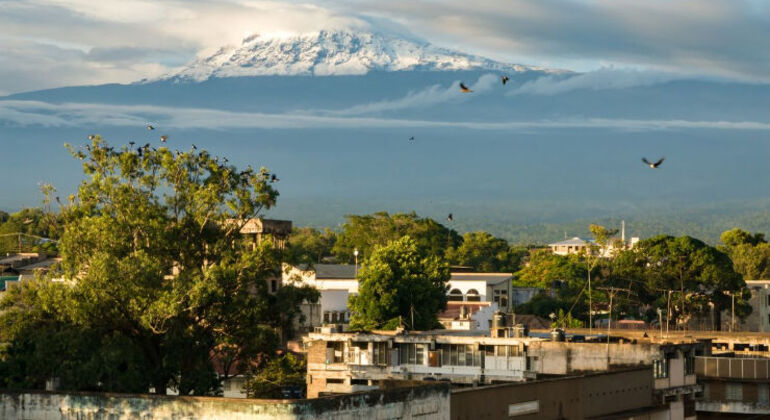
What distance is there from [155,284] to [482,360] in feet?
59.9

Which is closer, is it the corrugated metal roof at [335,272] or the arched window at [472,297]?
the arched window at [472,297]

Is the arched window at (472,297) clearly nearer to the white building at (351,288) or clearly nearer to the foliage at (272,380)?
the white building at (351,288)

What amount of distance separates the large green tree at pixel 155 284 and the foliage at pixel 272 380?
256cm

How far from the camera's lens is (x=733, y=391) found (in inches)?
2926

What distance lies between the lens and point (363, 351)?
75.9 metres

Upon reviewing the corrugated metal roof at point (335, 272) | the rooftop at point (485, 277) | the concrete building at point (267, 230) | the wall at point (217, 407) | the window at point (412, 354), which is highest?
the concrete building at point (267, 230)

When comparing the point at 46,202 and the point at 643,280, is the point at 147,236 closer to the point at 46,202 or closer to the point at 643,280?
the point at 46,202

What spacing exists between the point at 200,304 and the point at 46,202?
55.1 ft

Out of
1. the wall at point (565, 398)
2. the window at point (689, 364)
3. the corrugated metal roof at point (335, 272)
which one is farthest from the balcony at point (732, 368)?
the corrugated metal roof at point (335, 272)

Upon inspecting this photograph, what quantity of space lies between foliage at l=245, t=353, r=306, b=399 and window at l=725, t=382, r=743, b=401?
2484 cm

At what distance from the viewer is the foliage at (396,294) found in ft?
357

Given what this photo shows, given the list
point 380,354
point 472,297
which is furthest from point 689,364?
point 472,297

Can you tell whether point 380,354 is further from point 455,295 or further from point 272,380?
point 455,295

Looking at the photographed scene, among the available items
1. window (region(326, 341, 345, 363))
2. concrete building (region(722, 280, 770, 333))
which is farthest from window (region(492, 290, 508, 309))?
window (region(326, 341, 345, 363))
